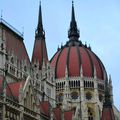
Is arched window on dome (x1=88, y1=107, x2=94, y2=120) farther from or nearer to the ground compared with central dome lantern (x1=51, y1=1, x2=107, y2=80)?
nearer to the ground

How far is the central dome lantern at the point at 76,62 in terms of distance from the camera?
86.1m

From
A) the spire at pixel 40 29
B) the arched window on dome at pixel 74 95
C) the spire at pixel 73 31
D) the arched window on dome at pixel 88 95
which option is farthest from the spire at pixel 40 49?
the spire at pixel 73 31

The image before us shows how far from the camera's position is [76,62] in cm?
8700

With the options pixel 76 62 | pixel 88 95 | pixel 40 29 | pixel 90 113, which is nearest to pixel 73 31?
pixel 76 62

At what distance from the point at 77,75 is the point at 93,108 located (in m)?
8.06

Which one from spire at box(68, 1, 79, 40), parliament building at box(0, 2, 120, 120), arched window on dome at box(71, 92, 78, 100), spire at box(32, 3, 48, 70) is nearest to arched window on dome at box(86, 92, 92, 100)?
parliament building at box(0, 2, 120, 120)

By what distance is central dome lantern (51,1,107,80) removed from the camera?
86.1 m

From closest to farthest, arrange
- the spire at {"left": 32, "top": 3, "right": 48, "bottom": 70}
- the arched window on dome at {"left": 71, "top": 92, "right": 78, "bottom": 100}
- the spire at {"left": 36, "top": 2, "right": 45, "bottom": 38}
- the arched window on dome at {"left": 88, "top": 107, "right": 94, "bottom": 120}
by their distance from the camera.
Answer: the spire at {"left": 32, "top": 3, "right": 48, "bottom": 70}
the spire at {"left": 36, "top": 2, "right": 45, "bottom": 38}
the arched window on dome at {"left": 88, "top": 107, "right": 94, "bottom": 120}
the arched window on dome at {"left": 71, "top": 92, "right": 78, "bottom": 100}

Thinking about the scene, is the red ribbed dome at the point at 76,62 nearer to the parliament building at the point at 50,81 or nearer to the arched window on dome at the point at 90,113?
the parliament building at the point at 50,81

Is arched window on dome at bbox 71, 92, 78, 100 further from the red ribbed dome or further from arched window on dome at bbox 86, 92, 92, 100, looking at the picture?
the red ribbed dome

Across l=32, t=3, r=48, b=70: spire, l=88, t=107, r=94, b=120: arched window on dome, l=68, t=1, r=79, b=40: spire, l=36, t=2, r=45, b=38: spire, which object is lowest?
l=88, t=107, r=94, b=120: arched window on dome

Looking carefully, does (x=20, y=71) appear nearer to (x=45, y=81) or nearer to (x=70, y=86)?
(x=45, y=81)

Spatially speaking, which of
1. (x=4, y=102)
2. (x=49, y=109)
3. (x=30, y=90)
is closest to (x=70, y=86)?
(x=49, y=109)

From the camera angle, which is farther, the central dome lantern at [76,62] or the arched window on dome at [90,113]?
the central dome lantern at [76,62]
